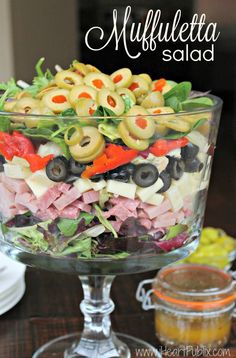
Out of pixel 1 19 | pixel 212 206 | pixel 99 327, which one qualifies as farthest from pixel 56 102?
pixel 1 19

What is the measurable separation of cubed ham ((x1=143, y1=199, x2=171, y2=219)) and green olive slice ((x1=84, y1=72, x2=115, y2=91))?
141 millimetres

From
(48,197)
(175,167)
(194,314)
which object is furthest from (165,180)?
(194,314)

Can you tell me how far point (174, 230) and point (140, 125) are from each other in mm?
136

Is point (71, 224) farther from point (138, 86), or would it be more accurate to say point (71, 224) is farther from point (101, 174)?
point (138, 86)

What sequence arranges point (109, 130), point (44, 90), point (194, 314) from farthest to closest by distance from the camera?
point (194, 314)
point (44, 90)
point (109, 130)

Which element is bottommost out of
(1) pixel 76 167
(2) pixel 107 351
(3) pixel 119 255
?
(2) pixel 107 351

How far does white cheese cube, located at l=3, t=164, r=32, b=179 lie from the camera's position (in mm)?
666

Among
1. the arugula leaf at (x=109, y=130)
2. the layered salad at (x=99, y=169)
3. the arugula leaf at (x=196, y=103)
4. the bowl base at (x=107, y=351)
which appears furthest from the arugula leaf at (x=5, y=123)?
the bowl base at (x=107, y=351)

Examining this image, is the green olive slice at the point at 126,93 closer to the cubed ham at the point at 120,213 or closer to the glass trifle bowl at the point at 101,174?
the glass trifle bowl at the point at 101,174

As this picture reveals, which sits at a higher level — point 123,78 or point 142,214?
point 123,78

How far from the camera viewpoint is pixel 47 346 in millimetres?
847

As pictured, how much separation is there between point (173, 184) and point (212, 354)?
27cm

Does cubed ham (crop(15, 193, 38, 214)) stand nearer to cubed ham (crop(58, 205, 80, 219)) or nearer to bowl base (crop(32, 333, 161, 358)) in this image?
cubed ham (crop(58, 205, 80, 219))

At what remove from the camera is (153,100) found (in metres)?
0.71
